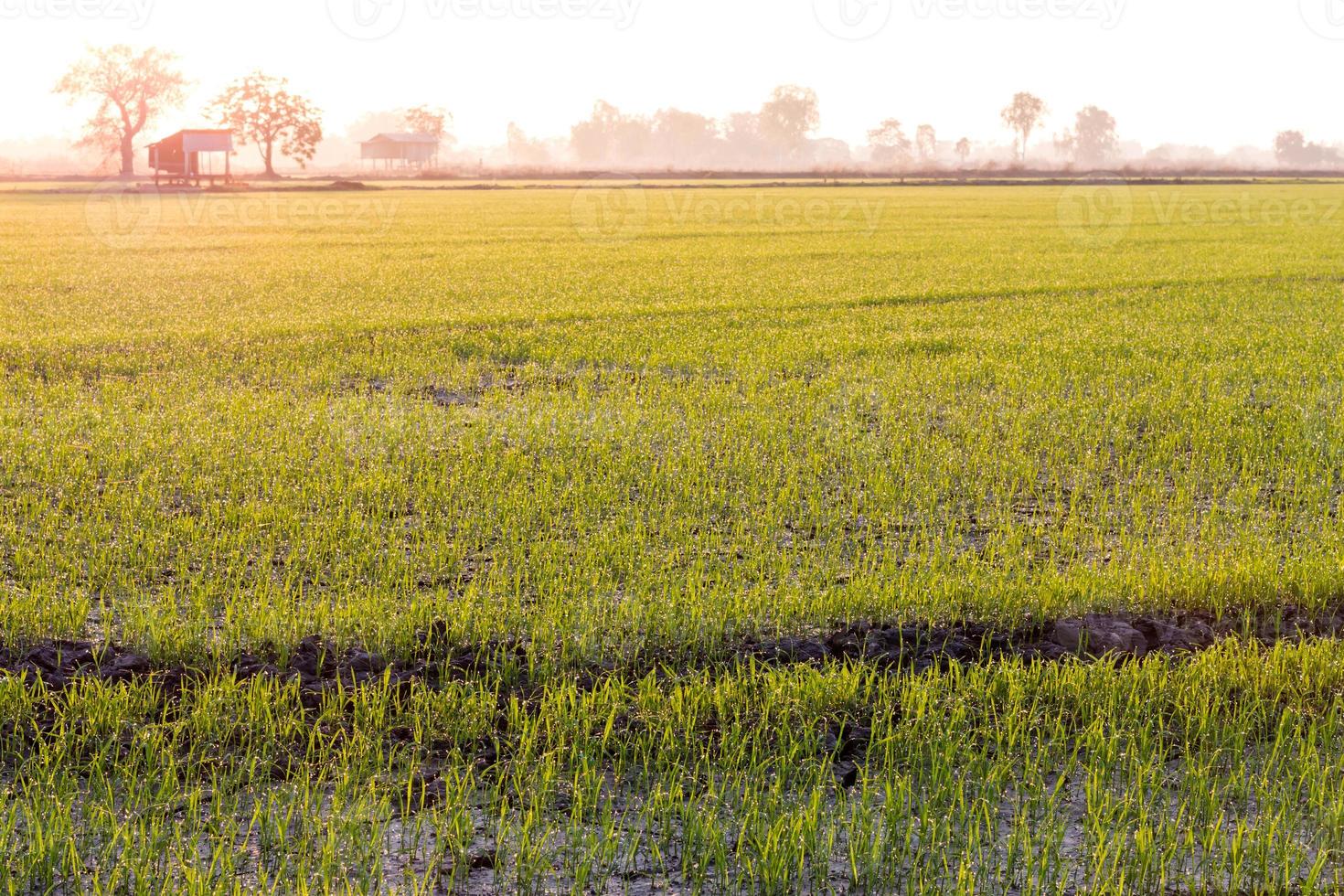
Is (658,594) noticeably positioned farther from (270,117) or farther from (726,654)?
(270,117)

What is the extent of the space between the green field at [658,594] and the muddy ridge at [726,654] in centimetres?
6

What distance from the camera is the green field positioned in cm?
409

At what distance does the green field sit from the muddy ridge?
6 cm

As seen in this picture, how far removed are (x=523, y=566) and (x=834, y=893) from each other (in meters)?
3.63

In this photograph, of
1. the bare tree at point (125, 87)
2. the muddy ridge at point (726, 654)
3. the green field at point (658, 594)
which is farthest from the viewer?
the bare tree at point (125, 87)

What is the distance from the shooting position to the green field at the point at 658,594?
13.4 feet

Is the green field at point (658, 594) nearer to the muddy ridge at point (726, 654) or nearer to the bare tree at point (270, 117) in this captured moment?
the muddy ridge at point (726, 654)

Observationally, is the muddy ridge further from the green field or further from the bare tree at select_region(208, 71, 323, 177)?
the bare tree at select_region(208, 71, 323, 177)


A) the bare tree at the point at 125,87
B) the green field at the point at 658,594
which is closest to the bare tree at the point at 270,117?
the bare tree at the point at 125,87

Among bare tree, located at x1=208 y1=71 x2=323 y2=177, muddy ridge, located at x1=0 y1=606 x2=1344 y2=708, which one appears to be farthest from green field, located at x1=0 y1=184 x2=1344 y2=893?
bare tree, located at x1=208 y1=71 x2=323 y2=177

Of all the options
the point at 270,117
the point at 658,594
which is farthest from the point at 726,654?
the point at 270,117

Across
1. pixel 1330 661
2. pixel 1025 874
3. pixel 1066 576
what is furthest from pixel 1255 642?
pixel 1025 874

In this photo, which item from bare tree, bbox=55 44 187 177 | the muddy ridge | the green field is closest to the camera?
the green field

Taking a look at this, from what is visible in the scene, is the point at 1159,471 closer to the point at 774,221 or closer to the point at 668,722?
the point at 668,722
